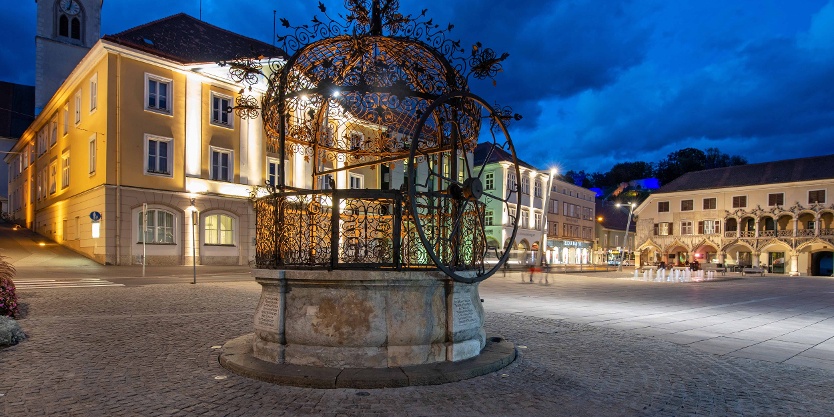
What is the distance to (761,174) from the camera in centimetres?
5947

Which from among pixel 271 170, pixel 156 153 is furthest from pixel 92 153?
pixel 271 170

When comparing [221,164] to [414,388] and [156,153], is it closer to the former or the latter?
[156,153]

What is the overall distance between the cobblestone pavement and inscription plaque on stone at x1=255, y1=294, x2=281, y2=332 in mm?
699

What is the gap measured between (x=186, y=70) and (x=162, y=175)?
639cm

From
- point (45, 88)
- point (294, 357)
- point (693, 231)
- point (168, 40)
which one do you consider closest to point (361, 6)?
point (294, 357)

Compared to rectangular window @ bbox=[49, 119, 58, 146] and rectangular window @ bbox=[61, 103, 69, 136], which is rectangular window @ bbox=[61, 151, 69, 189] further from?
rectangular window @ bbox=[49, 119, 58, 146]

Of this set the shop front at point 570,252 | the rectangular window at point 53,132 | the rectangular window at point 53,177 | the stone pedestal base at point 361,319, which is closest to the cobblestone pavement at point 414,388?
the stone pedestal base at point 361,319

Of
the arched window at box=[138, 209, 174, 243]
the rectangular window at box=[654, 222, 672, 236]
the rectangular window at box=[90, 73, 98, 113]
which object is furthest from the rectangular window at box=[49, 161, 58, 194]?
the rectangular window at box=[654, 222, 672, 236]

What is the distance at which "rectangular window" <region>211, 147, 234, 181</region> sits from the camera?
106 ft

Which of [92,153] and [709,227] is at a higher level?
[92,153]

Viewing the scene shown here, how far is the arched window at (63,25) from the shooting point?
50.6 m

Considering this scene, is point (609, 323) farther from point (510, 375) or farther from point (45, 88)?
point (45, 88)

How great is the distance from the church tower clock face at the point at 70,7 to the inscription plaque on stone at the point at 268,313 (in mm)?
58562

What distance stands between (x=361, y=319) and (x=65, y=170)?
37.1 meters
